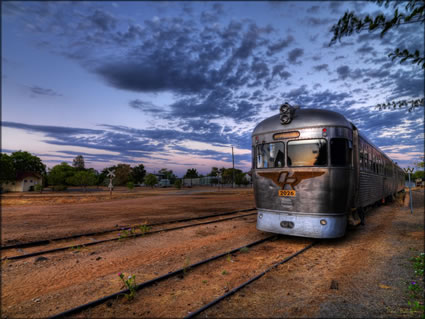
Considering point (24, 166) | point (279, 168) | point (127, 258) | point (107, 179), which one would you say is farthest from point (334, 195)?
point (107, 179)

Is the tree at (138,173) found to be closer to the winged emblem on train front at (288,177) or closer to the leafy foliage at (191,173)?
the leafy foliage at (191,173)

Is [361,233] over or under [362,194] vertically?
under

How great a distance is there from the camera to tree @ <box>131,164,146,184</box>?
83.0 meters

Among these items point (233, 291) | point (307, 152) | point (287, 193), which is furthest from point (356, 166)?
point (233, 291)

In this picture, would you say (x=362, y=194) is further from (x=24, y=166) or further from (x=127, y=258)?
(x=24, y=166)

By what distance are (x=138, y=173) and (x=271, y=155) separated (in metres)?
80.0

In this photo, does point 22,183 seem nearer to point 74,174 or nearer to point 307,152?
point 74,174

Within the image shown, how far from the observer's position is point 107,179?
8044 cm

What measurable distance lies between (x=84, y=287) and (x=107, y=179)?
8187 cm

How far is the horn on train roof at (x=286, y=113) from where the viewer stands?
7918 mm

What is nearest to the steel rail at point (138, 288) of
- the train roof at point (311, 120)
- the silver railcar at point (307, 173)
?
the silver railcar at point (307, 173)

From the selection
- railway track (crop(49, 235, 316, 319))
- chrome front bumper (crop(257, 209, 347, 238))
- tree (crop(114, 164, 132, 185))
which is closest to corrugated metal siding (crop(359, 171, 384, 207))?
chrome front bumper (crop(257, 209, 347, 238))

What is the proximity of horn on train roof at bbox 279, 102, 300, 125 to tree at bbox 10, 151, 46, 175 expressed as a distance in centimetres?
6892

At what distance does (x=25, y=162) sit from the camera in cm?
6297
